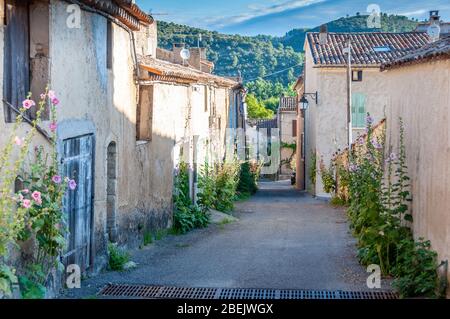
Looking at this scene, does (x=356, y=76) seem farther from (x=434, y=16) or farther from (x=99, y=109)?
(x=99, y=109)

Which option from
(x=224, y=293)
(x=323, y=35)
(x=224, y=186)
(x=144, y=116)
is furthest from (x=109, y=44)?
(x=323, y=35)

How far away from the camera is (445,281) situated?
850 centimetres

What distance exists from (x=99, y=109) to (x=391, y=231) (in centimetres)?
479

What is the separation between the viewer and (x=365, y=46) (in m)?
30.6

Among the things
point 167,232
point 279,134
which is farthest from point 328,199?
point 279,134

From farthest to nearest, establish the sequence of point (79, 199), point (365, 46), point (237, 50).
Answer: point (237, 50) < point (365, 46) < point (79, 199)

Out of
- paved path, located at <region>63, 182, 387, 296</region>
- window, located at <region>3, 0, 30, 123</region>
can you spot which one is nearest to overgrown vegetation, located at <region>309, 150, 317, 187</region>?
paved path, located at <region>63, 182, 387, 296</region>

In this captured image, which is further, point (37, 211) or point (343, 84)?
point (343, 84)

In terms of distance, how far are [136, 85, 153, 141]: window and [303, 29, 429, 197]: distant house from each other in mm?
15407

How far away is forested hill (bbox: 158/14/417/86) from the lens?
43.6 metres

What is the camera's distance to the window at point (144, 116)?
14.6m

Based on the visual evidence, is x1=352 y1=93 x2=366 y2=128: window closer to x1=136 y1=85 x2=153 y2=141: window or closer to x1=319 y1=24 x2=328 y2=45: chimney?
x1=319 y1=24 x2=328 y2=45: chimney

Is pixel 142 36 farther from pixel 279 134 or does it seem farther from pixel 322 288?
pixel 279 134
